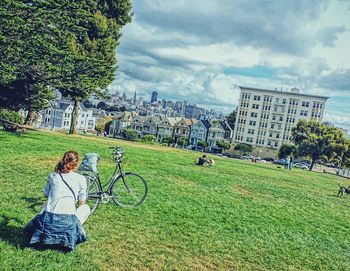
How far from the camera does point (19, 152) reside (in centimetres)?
1572

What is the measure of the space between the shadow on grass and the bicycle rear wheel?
6.32ft

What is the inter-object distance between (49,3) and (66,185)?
1730cm

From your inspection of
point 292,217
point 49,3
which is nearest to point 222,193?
point 292,217

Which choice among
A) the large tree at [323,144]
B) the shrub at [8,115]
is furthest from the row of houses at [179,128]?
the shrub at [8,115]

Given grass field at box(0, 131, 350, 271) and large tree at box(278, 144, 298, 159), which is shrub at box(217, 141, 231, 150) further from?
grass field at box(0, 131, 350, 271)

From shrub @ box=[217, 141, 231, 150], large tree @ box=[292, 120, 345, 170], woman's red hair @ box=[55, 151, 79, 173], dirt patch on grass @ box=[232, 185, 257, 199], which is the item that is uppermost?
large tree @ box=[292, 120, 345, 170]

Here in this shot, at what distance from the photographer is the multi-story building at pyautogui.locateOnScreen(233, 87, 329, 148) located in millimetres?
102062

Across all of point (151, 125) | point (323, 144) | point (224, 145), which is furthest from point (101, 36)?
point (151, 125)

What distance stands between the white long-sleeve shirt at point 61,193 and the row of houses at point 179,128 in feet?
310

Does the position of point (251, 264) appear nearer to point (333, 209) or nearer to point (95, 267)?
point (95, 267)

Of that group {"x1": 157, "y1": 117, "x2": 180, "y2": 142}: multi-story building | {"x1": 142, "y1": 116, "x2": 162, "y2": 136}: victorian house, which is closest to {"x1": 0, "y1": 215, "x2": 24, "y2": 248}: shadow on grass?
{"x1": 157, "y1": 117, "x2": 180, "y2": 142}: multi-story building

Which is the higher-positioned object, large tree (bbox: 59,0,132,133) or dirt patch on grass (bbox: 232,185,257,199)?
large tree (bbox: 59,0,132,133)

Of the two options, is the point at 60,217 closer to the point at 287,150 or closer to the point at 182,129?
the point at 287,150

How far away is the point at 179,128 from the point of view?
360 ft
